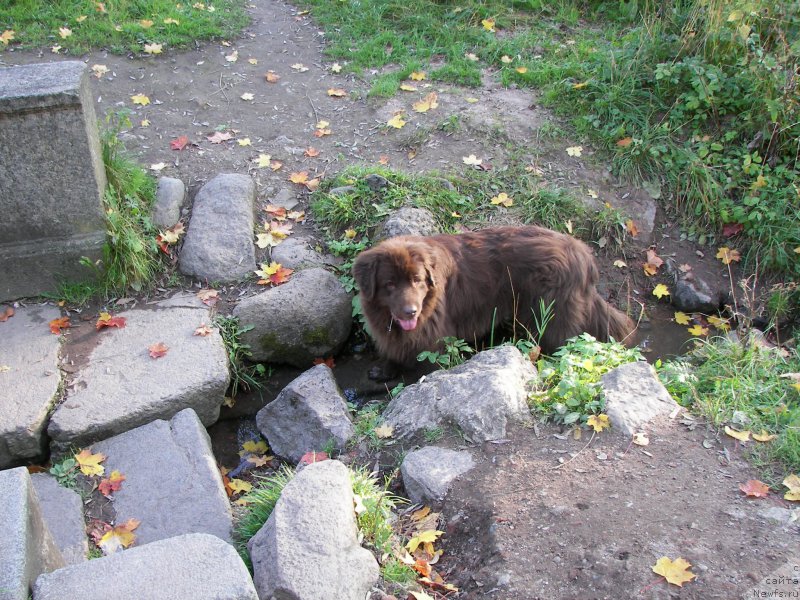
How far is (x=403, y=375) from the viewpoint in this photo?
534 cm

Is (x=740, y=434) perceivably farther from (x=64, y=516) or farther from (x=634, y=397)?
(x=64, y=516)

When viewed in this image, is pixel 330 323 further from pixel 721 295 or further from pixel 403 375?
pixel 721 295

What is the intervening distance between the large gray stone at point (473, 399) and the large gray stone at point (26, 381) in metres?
2.19

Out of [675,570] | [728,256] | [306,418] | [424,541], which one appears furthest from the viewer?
[728,256]

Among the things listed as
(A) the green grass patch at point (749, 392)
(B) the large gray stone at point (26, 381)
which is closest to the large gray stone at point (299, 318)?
(B) the large gray stone at point (26, 381)

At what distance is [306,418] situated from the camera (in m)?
4.49

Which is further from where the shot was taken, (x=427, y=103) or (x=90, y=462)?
(x=427, y=103)

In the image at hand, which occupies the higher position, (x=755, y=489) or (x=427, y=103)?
(x=427, y=103)

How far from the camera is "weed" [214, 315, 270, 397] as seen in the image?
16.8 ft

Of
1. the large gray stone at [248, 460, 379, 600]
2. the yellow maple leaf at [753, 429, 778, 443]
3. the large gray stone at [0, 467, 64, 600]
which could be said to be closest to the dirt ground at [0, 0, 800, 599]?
the yellow maple leaf at [753, 429, 778, 443]

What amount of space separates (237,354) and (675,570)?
3.41 m

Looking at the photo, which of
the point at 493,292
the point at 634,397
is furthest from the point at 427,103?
the point at 634,397

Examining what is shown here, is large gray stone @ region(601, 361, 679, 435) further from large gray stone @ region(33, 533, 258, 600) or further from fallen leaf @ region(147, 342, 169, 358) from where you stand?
fallen leaf @ region(147, 342, 169, 358)

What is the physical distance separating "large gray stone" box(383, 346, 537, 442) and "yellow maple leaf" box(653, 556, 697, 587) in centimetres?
111
